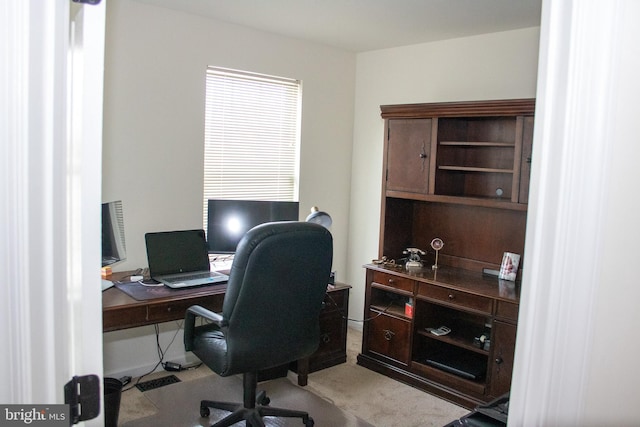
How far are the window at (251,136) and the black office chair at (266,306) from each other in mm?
1447

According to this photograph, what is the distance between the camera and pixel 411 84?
13.9 ft

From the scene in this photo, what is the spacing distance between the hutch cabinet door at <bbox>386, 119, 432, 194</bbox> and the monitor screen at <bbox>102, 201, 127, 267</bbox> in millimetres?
1869

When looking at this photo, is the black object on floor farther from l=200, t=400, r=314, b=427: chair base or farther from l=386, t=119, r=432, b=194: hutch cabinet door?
l=386, t=119, r=432, b=194: hutch cabinet door

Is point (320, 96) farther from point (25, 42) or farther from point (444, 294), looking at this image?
point (25, 42)

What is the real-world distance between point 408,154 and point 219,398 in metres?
2.05

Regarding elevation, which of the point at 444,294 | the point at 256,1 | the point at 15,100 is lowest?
the point at 444,294

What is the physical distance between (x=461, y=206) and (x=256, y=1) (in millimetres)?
2008

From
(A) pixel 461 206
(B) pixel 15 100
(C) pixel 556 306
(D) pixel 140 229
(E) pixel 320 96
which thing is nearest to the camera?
(B) pixel 15 100

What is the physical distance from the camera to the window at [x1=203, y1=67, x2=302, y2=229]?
3.84 meters

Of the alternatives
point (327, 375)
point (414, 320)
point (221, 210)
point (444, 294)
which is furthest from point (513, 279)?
point (221, 210)

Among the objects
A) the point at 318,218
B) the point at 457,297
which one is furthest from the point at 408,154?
the point at 457,297

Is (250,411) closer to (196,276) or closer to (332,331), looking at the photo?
(196,276)

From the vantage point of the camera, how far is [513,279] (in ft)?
11.4

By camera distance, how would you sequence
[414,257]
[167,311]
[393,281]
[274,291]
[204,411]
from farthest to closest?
[414,257]
[393,281]
[204,411]
[167,311]
[274,291]
